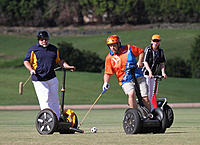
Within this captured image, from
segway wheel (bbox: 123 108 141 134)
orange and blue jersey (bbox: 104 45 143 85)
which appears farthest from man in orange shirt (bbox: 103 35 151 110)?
segway wheel (bbox: 123 108 141 134)

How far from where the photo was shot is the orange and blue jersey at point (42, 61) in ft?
42.6

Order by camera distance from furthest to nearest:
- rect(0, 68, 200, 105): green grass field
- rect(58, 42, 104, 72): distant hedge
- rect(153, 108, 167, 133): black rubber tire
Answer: rect(58, 42, 104, 72): distant hedge < rect(0, 68, 200, 105): green grass field < rect(153, 108, 167, 133): black rubber tire

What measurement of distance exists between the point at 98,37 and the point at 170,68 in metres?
34.3

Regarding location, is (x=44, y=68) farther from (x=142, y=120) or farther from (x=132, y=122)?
→ (x=142, y=120)

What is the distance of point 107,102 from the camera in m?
33.7

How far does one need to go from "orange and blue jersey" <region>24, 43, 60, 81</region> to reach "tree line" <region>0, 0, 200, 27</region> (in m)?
77.9

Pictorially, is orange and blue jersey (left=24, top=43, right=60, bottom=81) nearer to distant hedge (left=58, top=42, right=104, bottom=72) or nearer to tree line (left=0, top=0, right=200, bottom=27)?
distant hedge (left=58, top=42, right=104, bottom=72)

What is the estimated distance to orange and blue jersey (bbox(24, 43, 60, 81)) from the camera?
12977 millimetres

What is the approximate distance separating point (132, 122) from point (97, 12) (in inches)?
3276

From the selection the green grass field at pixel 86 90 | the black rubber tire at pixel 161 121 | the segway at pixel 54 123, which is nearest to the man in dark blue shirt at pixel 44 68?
the segway at pixel 54 123

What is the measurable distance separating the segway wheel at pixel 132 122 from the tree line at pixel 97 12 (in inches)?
3085

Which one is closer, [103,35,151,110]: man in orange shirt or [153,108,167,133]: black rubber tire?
[153,108,167,133]: black rubber tire

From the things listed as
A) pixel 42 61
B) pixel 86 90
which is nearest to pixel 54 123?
pixel 42 61

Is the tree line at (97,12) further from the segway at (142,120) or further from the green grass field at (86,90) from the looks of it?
the segway at (142,120)
